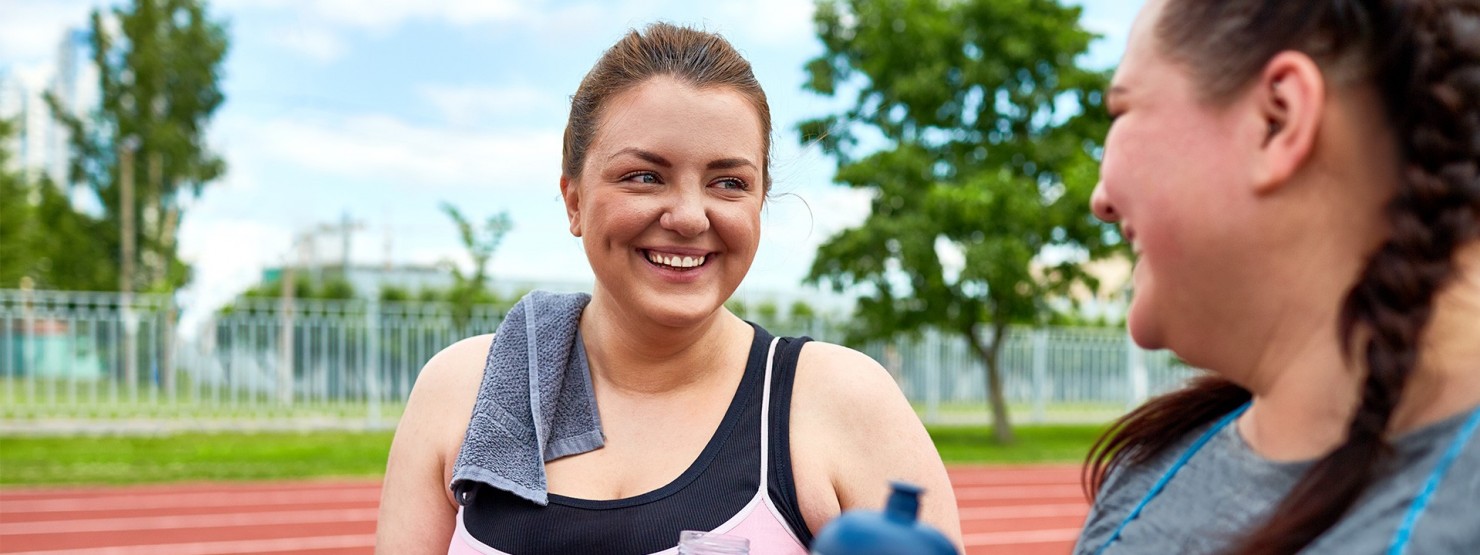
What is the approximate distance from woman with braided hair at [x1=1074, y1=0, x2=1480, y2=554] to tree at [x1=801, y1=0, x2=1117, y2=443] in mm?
15908

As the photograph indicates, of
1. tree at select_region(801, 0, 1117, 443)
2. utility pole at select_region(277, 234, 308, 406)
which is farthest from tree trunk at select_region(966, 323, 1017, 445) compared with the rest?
utility pole at select_region(277, 234, 308, 406)

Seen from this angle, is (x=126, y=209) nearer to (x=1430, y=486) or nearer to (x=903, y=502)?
(x=903, y=502)

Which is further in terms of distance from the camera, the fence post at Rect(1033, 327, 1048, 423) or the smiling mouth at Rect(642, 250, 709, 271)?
the fence post at Rect(1033, 327, 1048, 423)

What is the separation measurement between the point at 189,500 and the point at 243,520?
3.90 ft

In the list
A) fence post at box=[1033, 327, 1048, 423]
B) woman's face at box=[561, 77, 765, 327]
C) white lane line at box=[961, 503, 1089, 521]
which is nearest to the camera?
woman's face at box=[561, 77, 765, 327]

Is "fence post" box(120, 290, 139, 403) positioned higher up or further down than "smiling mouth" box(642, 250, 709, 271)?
further down

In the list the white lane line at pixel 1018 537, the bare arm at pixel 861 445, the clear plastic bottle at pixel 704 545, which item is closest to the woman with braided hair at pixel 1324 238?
the clear plastic bottle at pixel 704 545

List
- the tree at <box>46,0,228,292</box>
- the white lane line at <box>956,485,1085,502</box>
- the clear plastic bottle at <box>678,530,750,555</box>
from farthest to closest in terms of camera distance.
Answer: the tree at <box>46,0,228,292</box> → the white lane line at <box>956,485,1085,502</box> → the clear plastic bottle at <box>678,530,750,555</box>

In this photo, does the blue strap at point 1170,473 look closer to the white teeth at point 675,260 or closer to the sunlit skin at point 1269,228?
the sunlit skin at point 1269,228

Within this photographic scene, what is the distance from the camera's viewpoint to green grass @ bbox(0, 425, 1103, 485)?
1149 centimetres

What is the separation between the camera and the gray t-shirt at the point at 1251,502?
2.54 ft

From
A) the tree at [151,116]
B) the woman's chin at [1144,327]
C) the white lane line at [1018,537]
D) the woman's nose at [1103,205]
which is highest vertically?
the tree at [151,116]

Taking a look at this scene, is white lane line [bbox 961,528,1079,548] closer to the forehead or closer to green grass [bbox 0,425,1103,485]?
green grass [bbox 0,425,1103,485]

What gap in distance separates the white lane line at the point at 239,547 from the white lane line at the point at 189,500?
1508mm
